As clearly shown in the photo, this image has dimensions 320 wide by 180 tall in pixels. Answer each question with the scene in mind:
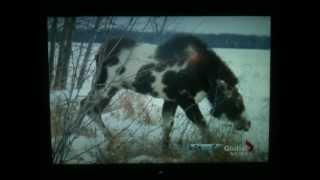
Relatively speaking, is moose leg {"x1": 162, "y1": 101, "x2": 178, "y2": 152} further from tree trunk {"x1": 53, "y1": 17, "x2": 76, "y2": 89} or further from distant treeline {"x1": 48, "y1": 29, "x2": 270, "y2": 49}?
tree trunk {"x1": 53, "y1": 17, "x2": 76, "y2": 89}

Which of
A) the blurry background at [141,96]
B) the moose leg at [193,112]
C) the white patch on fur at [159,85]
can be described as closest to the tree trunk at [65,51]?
the blurry background at [141,96]

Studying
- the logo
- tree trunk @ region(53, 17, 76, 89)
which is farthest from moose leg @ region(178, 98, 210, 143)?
tree trunk @ region(53, 17, 76, 89)

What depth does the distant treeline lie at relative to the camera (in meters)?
2.36

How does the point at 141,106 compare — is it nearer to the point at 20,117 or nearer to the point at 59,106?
the point at 59,106

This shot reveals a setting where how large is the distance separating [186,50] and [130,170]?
29.4 inches

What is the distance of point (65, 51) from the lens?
2.36 m

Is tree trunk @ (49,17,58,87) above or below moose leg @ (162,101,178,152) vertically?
above

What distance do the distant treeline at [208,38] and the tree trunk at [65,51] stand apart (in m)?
0.03

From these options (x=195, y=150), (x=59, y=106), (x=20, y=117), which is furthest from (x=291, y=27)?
(x=20, y=117)

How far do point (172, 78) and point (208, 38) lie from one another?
0.29 metres

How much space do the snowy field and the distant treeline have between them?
0.03 m

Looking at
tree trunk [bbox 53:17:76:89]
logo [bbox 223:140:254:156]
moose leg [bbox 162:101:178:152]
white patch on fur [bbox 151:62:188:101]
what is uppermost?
tree trunk [bbox 53:17:76:89]

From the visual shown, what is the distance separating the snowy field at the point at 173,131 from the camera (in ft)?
7.83

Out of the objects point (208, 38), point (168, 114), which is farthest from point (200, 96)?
point (208, 38)
